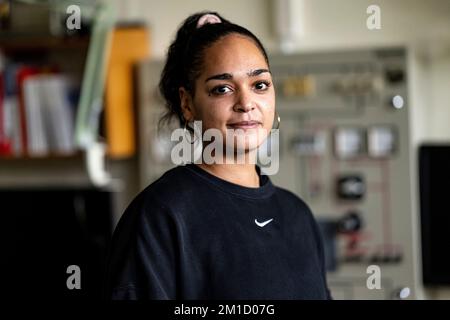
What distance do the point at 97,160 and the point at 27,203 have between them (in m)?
0.29

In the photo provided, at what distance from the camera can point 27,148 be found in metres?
2.57

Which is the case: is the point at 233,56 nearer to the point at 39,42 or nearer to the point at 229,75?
the point at 229,75

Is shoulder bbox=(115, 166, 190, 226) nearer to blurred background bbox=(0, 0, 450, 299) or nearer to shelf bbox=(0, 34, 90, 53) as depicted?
blurred background bbox=(0, 0, 450, 299)

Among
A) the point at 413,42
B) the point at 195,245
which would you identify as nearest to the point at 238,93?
the point at 195,245

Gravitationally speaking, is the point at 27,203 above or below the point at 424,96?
below

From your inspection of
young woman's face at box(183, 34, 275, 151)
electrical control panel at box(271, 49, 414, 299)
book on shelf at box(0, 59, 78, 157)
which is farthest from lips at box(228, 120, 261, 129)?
book on shelf at box(0, 59, 78, 157)

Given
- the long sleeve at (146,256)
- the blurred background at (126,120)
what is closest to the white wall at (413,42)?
the blurred background at (126,120)

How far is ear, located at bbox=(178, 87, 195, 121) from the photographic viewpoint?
1.87 feet

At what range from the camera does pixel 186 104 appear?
0.58 metres

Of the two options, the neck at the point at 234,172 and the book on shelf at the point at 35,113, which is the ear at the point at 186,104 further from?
the book on shelf at the point at 35,113

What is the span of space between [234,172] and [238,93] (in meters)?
0.07

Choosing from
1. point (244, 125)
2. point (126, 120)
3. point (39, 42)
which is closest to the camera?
point (244, 125)
